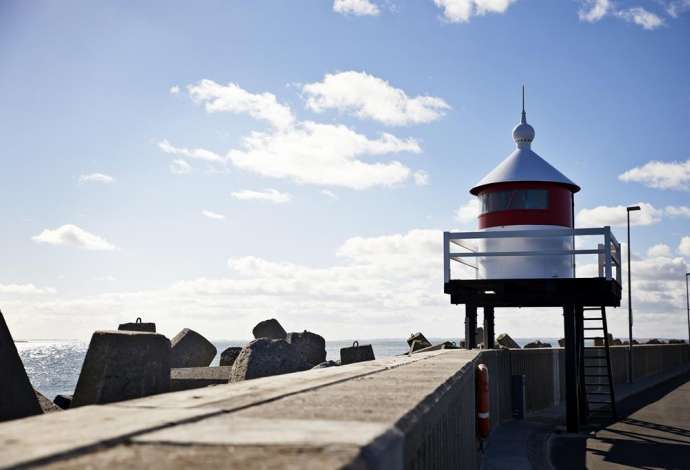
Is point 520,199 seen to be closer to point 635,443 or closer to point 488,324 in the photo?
point 488,324

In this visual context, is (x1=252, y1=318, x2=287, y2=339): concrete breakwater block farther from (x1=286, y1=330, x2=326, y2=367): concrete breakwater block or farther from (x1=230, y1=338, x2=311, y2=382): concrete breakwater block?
(x1=230, y1=338, x2=311, y2=382): concrete breakwater block

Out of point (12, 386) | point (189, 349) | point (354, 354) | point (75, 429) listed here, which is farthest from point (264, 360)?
point (189, 349)

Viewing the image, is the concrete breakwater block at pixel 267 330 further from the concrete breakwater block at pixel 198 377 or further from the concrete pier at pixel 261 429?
the concrete pier at pixel 261 429

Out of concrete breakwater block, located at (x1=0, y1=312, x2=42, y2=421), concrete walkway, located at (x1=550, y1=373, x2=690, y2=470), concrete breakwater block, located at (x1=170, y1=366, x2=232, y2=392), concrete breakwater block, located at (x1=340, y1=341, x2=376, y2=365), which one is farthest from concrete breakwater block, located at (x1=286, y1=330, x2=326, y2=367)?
concrete breakwater block, located at (x1=0, y1=312, x2=42, y2=421)

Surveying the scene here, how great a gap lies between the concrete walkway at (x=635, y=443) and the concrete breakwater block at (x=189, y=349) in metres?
9.87

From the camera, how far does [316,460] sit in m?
2.59

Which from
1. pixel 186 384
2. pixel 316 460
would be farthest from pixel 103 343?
pixel 186 384

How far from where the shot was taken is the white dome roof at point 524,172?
1755cm

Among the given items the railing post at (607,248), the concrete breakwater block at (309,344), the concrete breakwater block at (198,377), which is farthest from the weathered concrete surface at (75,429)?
the concrete breakwater block at (309,344)

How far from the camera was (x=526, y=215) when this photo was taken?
57.0 feet

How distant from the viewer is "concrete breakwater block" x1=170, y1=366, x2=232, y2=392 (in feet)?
44.2

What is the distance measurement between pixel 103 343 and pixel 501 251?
38.2 ft

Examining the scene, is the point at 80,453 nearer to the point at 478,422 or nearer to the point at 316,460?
the point at 316,460

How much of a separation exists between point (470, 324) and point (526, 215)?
10.1ft
